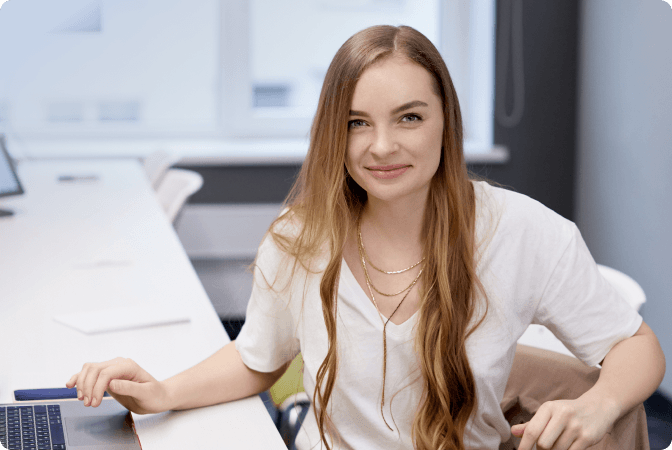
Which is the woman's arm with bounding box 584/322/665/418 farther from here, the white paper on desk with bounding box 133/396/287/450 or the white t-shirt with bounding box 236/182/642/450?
the white paper on desk with bounding box 133/396/287/450

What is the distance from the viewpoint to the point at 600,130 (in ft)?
11.5

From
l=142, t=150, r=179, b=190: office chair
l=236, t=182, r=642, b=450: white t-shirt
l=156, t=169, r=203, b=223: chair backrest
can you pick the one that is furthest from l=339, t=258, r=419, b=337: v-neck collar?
l=142, t=150, r=179, b=190: office chair

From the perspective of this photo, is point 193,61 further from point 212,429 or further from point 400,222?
point 212,429

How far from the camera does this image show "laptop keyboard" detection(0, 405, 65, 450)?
39.6 inches

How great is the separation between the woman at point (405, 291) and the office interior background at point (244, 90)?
240 cm

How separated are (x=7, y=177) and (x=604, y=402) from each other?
7.96 ft

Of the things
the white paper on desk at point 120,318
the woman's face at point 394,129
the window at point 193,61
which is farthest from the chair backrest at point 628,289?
the window at point 193,61

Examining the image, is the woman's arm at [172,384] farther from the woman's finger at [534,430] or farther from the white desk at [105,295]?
the woman's finger at [534,430]

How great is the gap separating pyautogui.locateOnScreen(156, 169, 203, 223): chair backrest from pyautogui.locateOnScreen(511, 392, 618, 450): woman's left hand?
81.8 inches

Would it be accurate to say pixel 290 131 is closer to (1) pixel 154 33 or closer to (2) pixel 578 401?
(1) pixel 154 33

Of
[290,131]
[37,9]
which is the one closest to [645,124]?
[290,131]

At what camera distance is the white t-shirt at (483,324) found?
1.20 m

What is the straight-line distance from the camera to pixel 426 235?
4.33 ft

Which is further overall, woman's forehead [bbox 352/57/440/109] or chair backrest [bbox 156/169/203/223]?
chair backrest [bbox 156/169/203/223]
